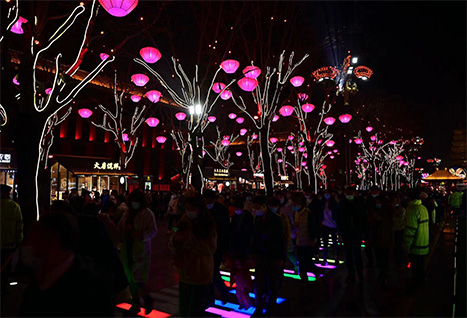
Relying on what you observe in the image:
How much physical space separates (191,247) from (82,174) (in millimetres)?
20763

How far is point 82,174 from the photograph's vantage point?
22312 mm

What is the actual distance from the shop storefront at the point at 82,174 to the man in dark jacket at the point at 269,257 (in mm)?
19022

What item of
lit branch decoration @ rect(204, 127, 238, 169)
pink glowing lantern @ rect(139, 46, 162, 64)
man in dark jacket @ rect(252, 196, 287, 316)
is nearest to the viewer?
man in dark jacket @ rect(252, 196, 287, 316)

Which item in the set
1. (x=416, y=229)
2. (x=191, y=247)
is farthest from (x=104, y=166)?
(x=191, y=247)

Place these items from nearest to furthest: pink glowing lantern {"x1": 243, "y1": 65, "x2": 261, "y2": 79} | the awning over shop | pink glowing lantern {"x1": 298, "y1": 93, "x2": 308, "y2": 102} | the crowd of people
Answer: the crowd of people < pink glowing lantern {"x1": 243, "y1": 65, "x2": 261, "y2": 79} < pink glowing lantern {"x1": 298, "y1": 93, "x2": 308, "y2": 102} < the awning over shop

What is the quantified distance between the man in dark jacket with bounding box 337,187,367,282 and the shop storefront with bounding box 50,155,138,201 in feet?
59.8

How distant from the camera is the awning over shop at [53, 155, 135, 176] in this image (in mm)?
23000

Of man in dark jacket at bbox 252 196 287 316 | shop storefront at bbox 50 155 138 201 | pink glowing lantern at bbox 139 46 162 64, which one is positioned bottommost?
man in dark jacket at bbox 252 196 287 316

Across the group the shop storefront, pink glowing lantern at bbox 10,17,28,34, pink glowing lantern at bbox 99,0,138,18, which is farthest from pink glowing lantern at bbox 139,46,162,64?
the shop storefront

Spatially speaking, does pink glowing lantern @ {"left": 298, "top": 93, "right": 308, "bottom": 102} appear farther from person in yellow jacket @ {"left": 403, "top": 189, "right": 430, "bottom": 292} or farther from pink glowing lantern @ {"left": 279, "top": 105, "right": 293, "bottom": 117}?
person in yellow jacket @ {"left": 403, "top": 189, "right": 430, "bottom": 292}

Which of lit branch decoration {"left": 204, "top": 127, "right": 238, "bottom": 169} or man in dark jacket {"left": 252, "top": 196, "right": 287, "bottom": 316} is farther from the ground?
lit branch decoration {"left": 204, "top": 127, "right": 238, "bottom": 169}

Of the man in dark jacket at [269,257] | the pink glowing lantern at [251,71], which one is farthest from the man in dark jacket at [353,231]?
the pink glowing lantern at [251,71]

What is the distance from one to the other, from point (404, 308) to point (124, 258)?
4488mm

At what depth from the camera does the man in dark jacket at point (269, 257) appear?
498 cm
